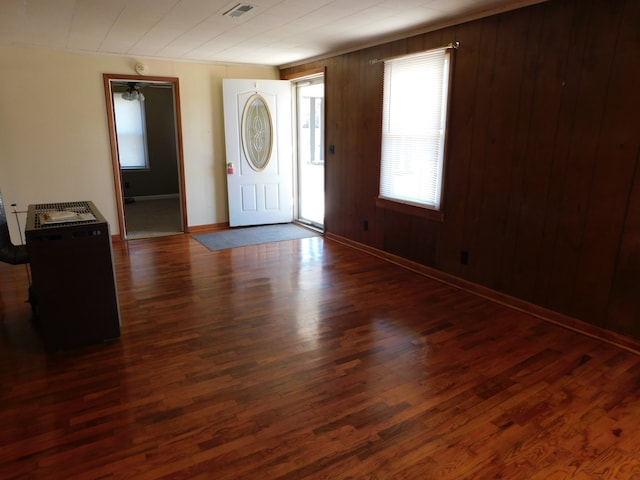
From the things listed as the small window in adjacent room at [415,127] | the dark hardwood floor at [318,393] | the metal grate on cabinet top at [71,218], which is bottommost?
the dark hardwood floor at [318,393]

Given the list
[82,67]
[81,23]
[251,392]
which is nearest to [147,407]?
[251,392]

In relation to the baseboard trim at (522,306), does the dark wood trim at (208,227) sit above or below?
above

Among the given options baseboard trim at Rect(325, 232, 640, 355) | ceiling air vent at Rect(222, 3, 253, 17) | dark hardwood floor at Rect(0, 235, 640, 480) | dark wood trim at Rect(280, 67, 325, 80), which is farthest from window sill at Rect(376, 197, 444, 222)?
ceiling air vent at Rect(222, 3, 253, 17)

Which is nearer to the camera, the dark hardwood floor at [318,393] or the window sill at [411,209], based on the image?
the dark hardwood floor at [318,393]

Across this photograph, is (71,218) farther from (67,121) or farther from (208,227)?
(208,227)

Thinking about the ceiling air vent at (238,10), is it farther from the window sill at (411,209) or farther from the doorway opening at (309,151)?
the doorway opening at (309,151)

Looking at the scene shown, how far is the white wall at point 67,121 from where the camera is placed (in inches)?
191

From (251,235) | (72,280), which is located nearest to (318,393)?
(72,280)

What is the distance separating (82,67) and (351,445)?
526 cm

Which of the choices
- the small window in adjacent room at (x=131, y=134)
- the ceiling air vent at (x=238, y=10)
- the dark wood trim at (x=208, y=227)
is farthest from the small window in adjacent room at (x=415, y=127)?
the small window in adjacent room at (x=131, y=134)

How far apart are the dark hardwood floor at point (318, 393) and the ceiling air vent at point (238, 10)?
2.34 meters

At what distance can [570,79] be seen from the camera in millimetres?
2992

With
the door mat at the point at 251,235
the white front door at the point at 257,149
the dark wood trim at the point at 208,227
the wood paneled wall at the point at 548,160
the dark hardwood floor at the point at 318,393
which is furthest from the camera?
the dark wood trim at the point at 208,227

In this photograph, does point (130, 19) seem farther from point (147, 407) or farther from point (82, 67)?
point (147, 407)
